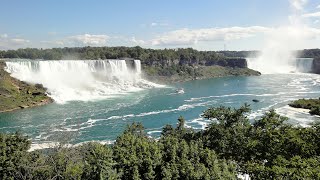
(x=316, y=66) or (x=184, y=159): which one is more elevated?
(x=184, y=159)

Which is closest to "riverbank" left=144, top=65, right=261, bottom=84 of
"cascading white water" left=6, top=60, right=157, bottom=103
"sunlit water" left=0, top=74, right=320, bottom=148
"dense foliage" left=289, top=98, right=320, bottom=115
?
"cascading white water" left=6, top=60, right=157, bottom=103

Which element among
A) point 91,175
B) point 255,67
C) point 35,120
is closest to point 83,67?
point 35,120

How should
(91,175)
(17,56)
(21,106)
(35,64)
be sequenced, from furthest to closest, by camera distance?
(17,56), (35,64), (21,106), (91,175)

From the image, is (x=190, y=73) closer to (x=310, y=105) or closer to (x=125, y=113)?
(x=310, y=105)

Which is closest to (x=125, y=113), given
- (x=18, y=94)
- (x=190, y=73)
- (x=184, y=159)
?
(x=18, y=94)

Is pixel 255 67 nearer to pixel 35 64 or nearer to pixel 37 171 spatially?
pixel 35 64
